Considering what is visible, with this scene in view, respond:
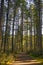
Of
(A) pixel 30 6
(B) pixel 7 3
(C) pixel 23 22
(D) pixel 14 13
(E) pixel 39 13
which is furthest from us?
(C) pixel 23 22

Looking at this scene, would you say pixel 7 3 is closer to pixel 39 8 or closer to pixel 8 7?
pixel 8 7

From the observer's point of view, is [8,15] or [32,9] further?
[32,9]

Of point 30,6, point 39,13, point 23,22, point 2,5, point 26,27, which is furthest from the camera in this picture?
point 23,22

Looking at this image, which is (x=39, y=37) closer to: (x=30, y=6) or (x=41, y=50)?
(x=41, y=50)

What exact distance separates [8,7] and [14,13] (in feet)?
12.3

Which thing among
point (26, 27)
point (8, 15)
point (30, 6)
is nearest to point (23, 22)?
point (26, 27)

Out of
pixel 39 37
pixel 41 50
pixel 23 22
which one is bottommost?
pixel 41 50

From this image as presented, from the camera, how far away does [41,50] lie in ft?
87.5

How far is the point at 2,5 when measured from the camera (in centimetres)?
2088

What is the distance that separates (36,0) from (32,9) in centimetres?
265

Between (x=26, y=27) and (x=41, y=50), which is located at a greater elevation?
(x=26, y=27)

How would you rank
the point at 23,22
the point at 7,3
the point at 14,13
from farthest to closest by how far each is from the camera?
the point at 23,22 → the point at 14,13 → the point at 7,3

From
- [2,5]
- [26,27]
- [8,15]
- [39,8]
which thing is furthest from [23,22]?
[2,5]

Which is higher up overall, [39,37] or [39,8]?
[39,8]
